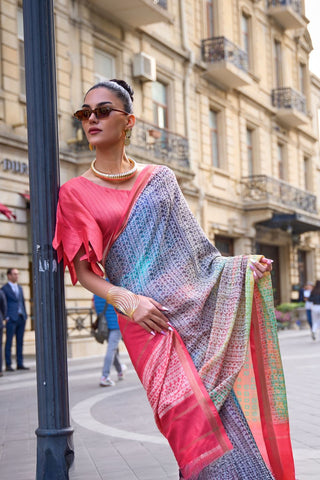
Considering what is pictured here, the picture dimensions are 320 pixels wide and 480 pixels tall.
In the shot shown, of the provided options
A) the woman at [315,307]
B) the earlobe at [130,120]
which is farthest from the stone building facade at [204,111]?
the earlobe at [130,120]

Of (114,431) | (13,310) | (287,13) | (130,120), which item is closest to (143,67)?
(13,310)

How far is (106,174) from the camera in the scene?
2932 millimetres

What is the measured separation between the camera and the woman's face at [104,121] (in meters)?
2.92

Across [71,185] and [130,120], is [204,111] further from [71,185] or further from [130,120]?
[71,185]

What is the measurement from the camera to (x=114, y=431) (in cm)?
578

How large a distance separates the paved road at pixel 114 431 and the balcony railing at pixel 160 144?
8957 mm

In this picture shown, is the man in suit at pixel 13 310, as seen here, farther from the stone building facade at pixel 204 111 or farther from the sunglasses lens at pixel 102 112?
the sunglasses lens at pixel 102 112

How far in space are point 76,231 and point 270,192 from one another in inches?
892

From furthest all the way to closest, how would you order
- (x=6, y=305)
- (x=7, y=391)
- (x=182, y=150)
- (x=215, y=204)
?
1. (x=215, y=204)
2. (x=182, y=150)
3. (x=6, y=305)
4. (x=7, y=391)

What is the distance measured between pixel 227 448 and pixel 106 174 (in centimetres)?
115

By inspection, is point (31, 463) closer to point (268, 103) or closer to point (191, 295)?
point (191, 295)

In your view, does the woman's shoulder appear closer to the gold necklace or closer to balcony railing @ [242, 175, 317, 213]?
the gold necklace

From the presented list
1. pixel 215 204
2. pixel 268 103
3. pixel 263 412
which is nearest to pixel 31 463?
pixel 263 412

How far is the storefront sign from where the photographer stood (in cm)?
1441
